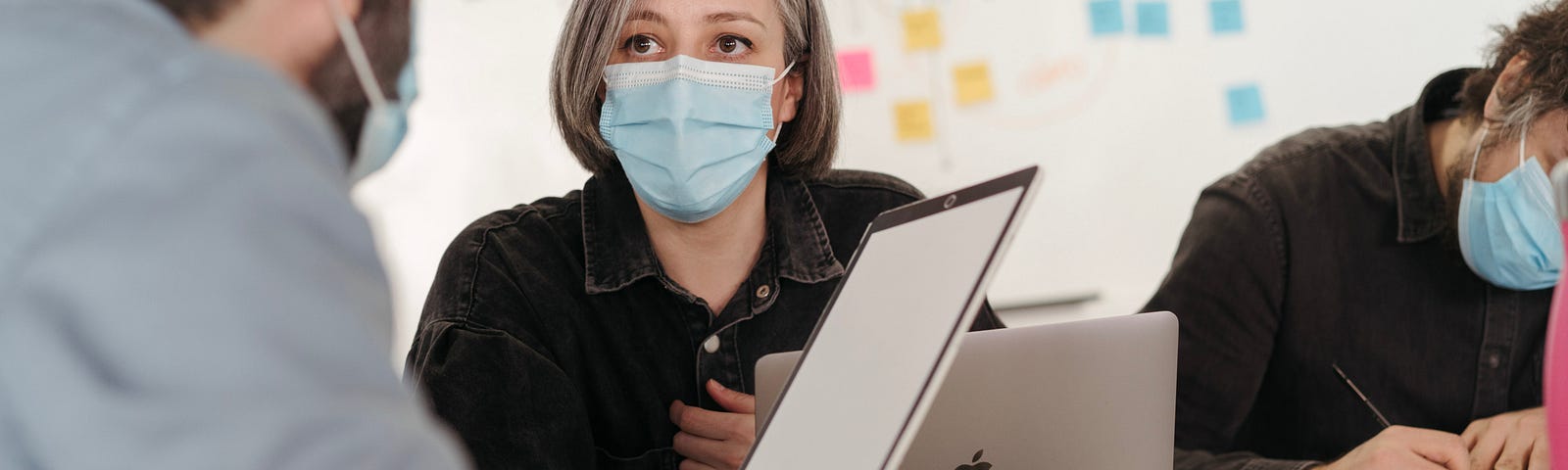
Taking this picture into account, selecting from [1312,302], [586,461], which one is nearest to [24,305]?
[586,461]

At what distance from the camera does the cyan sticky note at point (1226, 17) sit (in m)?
2.58

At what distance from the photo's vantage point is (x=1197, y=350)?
151 centimetres

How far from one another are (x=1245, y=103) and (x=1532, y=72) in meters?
1.18

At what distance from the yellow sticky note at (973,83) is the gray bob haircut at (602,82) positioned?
101 cm

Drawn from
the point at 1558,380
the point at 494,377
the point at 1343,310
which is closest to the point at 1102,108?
Result: the point at 1343,310

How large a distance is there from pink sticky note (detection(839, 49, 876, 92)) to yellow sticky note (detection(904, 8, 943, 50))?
0.08 metres

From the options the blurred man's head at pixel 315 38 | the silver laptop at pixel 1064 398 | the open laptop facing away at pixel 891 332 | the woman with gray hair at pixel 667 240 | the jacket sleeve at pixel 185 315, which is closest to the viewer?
the jacket sleeve at pixel 185 315

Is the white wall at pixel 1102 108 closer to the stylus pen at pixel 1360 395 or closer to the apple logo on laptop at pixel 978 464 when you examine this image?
the stylus pen at pixel 1360 395

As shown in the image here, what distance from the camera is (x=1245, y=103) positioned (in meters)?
2.60

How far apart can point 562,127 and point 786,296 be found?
345mm

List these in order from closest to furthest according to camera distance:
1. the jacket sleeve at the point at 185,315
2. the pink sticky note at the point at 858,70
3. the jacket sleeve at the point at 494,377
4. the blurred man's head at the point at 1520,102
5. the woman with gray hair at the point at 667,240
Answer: the jacket sleeve at the point at 185,315 < the jacket sleeve at the point at 494,377 < the woman with gray hair at the point at 667,240 < the blurred man's head at the point at 1520,102 < the pink sticky note at the point at 858,70

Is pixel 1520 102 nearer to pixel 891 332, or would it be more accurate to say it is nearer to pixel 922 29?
pixel 891 332

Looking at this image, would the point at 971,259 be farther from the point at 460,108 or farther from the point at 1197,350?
the point at 460,108

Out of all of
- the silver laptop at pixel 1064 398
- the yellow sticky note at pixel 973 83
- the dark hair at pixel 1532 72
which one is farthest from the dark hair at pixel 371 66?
the yellow sticky note at pixel 973 83
